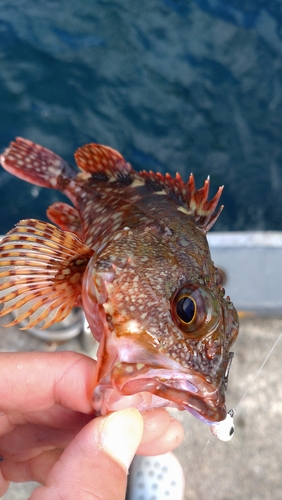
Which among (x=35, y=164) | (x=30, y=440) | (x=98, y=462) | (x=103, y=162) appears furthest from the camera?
(x=35, y=164)

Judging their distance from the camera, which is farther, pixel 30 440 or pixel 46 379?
pixel 30 440

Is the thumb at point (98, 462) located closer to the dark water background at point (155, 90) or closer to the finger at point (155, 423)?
the finger at point (155, 423)

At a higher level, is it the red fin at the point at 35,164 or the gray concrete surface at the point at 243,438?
the red fin at the point at 35,164

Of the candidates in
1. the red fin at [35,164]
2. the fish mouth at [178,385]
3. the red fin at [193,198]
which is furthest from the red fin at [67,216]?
the fish mouth at [178,385]

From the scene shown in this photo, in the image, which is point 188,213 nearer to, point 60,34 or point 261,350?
point 261,350

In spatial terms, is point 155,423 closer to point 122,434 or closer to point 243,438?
point 122,434

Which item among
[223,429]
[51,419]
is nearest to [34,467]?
[51,419]

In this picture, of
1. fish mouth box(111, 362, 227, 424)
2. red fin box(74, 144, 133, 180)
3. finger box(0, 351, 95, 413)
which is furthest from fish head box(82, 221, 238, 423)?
red fin box(74, 144, 133, 180)
